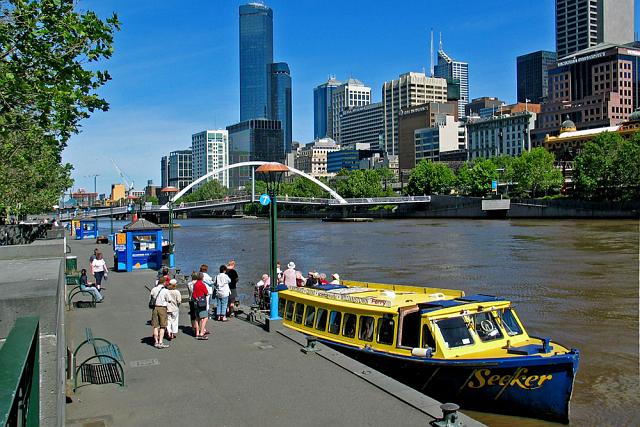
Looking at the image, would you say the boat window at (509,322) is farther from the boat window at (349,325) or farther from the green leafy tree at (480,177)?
the green leafy tree at (480,177)

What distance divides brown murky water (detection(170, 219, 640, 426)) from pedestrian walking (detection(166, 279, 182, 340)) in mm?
7913

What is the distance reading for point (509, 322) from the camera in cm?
1485

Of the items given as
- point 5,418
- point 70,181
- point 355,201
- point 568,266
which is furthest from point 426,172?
point 5,418

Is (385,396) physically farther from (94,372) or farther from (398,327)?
(94,372)

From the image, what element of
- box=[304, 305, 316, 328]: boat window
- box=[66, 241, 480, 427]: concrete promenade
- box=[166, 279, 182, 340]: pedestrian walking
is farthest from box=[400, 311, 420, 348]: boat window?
box=[166, 279, 182, 340]: pedestrian walking

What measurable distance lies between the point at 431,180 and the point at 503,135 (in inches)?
1994

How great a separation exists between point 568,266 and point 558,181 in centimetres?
8219

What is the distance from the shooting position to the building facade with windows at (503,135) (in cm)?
17715

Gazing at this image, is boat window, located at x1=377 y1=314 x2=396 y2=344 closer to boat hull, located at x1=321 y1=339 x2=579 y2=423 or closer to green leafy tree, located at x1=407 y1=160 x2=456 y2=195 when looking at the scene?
boat hull, located at x1=321 y1=339 x2=579 y2=423

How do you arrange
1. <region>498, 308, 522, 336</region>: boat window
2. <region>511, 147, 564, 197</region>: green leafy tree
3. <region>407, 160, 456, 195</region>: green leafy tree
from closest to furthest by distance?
<region>498, 308, 522, 336</region>: boat window
<region>511, 147, 564, 197</region>: green leafy tree
<region>407, 160, 456, 195</region>: green leafy tree

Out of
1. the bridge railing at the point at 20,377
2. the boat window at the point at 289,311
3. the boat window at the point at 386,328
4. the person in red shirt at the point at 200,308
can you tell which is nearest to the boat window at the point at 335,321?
the boat window at the point at 386,328

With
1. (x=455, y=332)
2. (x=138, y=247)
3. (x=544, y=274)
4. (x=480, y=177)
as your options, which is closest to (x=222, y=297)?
(x=455, y=332)

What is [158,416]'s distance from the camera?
1030cm

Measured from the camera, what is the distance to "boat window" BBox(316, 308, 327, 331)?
1729 cm
